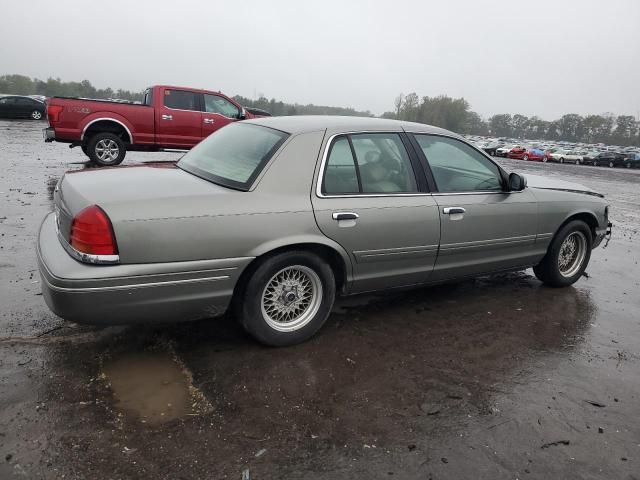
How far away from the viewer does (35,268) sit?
15.8ft

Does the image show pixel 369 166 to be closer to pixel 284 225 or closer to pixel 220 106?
pixel 284 225

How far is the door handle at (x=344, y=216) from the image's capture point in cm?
359

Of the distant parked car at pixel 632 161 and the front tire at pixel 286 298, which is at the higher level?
the distant parked car at pixel 632 161

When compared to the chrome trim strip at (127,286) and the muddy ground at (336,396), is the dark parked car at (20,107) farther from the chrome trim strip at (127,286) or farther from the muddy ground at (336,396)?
the chrome trim strip at (127,286)

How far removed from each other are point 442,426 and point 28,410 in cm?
220

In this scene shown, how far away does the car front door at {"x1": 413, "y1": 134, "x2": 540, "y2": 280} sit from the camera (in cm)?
421

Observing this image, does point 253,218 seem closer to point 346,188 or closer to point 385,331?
point 346,188

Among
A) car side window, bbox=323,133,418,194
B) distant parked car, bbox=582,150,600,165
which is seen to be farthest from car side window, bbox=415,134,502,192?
distant parked car, bbox=582,150,600,165

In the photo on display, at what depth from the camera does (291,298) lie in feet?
11.8

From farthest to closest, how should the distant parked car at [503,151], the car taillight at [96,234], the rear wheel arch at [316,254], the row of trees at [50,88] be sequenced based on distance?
the row of trees at [50,88]
the distant parked car at [503,151]
the rear wheel arch at [316,254]
the car taillight at [96,234]

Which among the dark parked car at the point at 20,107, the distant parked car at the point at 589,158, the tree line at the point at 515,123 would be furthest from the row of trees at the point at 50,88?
the distant parked car at the point at 589,158

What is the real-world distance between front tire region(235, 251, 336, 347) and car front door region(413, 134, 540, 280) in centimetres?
110

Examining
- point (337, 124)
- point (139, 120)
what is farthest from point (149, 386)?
point (139, 120)

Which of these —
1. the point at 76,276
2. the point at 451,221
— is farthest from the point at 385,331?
the point at 76,276
